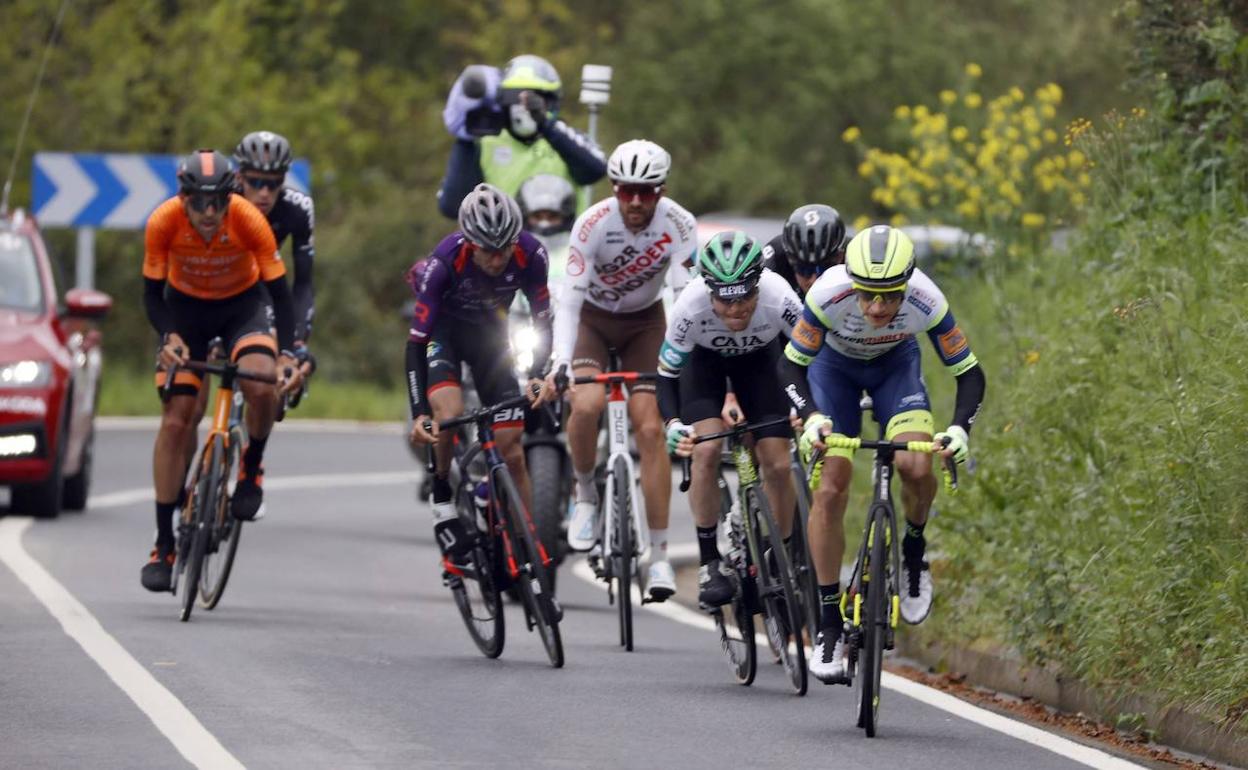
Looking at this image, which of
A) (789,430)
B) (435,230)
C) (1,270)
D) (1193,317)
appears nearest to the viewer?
(789,430)

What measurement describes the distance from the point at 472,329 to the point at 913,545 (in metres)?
2.61

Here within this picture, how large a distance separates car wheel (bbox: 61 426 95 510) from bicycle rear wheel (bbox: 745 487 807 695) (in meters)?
8.41

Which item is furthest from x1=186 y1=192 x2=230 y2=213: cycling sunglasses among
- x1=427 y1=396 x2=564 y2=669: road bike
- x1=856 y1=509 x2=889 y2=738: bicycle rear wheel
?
x1=856 y1=509 x2=889 y2=738: bicycle rear wheel

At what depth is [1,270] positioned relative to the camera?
17.7 metres

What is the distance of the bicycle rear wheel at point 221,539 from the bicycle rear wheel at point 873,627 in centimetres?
387

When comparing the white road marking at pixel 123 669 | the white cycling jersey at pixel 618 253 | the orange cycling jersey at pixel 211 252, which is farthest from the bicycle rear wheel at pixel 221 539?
the white cycling jersey at pixel 618 253

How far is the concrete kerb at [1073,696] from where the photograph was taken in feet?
30.9

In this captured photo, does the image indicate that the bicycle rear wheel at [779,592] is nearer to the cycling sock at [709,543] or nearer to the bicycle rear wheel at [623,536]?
the cycling sock at [709,543]

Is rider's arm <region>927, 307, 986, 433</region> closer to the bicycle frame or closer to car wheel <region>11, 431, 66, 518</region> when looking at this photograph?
the bicycle frame

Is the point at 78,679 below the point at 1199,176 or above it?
below

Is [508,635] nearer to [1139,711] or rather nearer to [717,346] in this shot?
[717,346]

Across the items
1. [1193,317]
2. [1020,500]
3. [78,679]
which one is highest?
[1193,317]

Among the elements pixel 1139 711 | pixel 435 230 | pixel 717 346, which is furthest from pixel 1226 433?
pixel 435 230

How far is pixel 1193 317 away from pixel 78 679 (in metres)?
5.41
